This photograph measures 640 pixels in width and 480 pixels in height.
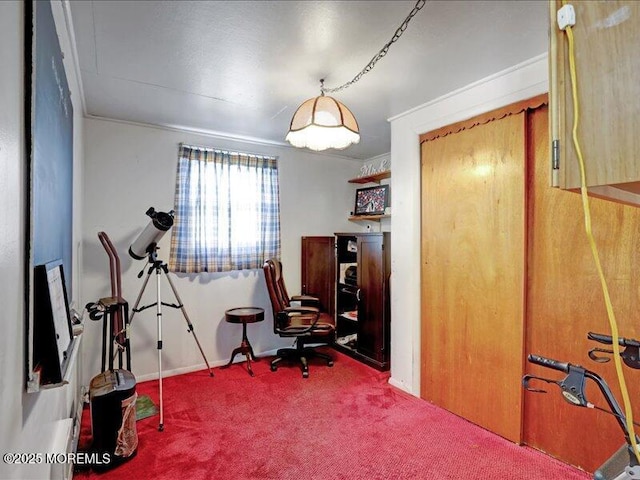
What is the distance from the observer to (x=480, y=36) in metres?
1.79

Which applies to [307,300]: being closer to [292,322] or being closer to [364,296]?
[292,322]

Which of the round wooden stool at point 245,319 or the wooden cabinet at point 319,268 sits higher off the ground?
the wooden cabinet at point 319,268

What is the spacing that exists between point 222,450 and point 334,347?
6.92 feet

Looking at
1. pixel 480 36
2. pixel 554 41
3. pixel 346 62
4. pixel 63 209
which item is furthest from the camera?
pixel 346 62

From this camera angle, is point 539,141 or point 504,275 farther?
point 504,275

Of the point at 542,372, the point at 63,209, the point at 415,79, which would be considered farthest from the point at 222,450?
the point at 415,79

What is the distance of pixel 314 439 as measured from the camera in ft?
7.29

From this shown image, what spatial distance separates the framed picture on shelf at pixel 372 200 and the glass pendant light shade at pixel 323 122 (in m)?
1.99

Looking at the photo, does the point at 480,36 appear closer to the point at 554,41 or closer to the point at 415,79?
the point at 415,79

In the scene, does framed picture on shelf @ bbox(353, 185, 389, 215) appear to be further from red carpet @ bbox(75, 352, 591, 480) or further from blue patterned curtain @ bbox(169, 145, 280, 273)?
red carpet @ bbox(75, 352, 591, 480)

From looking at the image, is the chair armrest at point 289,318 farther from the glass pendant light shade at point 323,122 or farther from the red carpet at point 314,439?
the glass pendant light shade at point 323,122

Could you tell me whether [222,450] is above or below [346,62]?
below

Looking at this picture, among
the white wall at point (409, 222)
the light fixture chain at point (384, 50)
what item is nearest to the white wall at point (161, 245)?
the white wall at point (409, 222)

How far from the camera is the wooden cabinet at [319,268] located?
403 centimetres
